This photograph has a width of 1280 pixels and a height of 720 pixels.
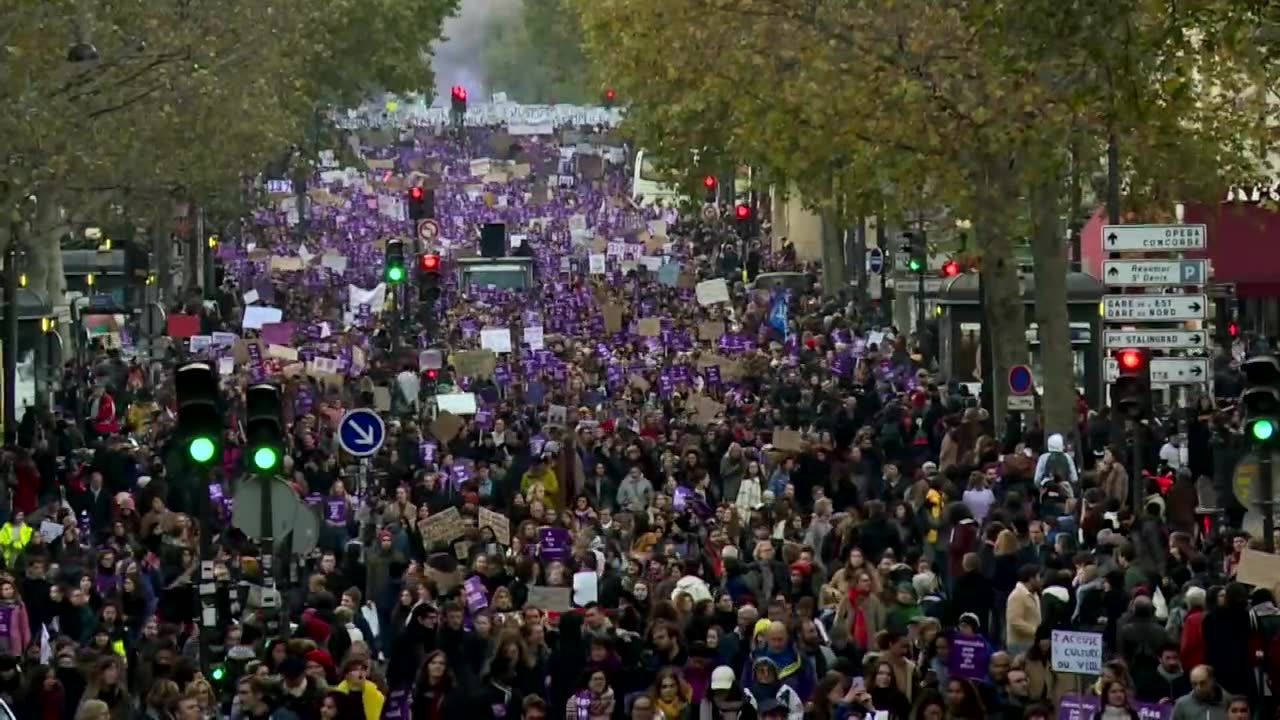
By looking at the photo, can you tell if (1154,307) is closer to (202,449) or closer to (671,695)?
(671,695)

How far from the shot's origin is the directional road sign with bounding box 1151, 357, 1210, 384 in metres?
28.6

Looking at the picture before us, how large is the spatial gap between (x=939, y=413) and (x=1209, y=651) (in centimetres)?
1807

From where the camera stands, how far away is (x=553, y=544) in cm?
2681

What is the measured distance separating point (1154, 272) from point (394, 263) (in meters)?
16.1

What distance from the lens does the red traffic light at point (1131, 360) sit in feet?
93.5

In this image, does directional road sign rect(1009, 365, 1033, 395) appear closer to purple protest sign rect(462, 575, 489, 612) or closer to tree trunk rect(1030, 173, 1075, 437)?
tree trunk rect(1030, 173, 1075, 437)

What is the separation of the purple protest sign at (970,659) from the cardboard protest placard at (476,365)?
27619 mm

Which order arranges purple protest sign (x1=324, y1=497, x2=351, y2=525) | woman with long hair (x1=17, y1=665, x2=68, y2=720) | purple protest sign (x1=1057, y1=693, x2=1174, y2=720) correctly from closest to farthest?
1. purple protest sign (x1=1057, y1=693, x2=1174, y2=720)
2. woman with long hair (x1=17, y1=665, x2=68, y2=720)
3. purple protest sign (x1=324, y1=497, x2=351, y2=525)

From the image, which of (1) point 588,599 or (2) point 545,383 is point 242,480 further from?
(2) point 545,383

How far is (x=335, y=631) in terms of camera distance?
2219 cm

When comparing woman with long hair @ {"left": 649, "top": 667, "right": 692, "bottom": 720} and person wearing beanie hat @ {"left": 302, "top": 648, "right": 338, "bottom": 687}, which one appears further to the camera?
person wearing beanie hat @ {"left": 302, "top": 648, "right": 338, "bottom": 687}

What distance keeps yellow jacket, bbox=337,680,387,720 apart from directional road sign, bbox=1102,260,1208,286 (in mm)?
10077

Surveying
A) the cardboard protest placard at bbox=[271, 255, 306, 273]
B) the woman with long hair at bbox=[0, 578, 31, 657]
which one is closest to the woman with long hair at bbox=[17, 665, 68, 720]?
the woman with long hair at bbox=[0, 578, 31, 657]

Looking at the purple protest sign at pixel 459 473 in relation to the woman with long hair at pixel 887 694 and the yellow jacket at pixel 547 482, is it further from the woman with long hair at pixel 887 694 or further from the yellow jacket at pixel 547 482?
the woman with long hair at pixel 887 694
